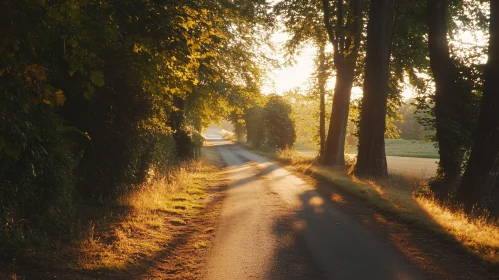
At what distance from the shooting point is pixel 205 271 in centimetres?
551

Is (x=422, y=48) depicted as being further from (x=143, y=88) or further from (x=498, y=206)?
(x=143, y=88)

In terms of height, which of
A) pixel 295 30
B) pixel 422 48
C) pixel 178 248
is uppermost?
pixel 295 30

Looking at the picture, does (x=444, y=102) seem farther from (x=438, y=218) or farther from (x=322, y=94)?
(x=322, y=94)

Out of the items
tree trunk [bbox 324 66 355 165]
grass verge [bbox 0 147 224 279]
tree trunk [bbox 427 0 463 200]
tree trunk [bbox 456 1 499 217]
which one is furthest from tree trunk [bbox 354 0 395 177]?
grass verge [bbox 0 147 224 279]

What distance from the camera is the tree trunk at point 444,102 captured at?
13047 millimetres

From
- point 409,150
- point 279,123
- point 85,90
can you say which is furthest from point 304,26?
point 409,150

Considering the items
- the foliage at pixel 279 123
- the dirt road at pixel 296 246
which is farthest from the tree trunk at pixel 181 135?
the foliage at pixel 279 123

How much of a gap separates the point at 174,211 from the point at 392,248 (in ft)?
18.3

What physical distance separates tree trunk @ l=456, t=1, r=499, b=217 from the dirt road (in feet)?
12.7

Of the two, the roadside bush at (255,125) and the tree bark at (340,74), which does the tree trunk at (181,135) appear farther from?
the roadside bush at (255,125)

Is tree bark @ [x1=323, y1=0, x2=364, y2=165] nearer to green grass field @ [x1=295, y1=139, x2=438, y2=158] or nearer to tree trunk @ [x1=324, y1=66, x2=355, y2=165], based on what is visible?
tree trunk @ [x1=324, y1=66, x2=355, y2=165]

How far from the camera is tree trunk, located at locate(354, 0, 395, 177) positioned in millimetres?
15609

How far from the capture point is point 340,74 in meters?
20.1

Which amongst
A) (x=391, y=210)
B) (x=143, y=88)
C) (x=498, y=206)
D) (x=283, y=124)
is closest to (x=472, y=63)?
(x=498, y=206)
